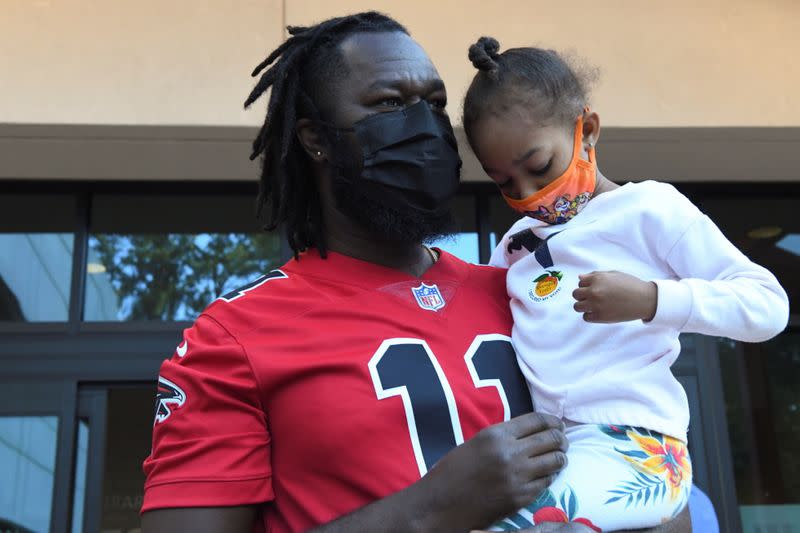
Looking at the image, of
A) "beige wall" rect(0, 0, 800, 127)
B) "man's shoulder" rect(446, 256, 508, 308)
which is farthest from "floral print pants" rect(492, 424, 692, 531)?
"beige wall" rect(0, 0, 800, 127)

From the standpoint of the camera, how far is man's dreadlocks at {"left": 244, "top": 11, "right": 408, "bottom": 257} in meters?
1.96

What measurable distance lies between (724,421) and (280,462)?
149 inches

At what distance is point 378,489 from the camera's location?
1436 mm

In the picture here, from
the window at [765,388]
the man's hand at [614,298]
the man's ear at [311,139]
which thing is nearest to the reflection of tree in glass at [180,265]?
the window at [765,388]

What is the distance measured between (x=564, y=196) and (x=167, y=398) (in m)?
0.85

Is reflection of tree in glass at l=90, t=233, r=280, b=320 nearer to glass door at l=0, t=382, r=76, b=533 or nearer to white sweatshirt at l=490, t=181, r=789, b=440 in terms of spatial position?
glass door at l=0, t=382, r=76, b=533

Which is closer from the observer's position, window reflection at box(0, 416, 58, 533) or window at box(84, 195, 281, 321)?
window reflection at box(0, 416, 58, 533)

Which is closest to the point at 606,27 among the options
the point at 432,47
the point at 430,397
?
the point at 432,47

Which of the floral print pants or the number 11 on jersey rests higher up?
the number 11 on jersey

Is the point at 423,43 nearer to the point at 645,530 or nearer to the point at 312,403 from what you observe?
the point at 312,403

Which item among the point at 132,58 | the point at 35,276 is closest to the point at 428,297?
the point at 132,58

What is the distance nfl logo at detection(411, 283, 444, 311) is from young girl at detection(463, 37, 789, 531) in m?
0.16

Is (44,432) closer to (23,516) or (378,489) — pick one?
(23,516)

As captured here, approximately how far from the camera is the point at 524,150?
1741 millimetres
